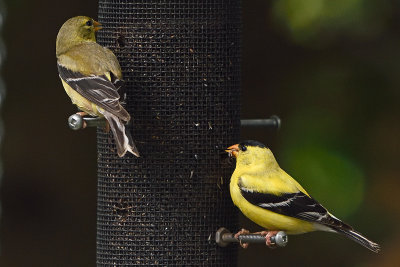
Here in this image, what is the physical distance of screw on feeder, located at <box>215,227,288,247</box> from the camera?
254 inches

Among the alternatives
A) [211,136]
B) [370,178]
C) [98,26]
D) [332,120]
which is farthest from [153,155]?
[370,178]

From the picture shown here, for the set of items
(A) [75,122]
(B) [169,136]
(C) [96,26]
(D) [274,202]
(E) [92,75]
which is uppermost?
(C) [96,26]

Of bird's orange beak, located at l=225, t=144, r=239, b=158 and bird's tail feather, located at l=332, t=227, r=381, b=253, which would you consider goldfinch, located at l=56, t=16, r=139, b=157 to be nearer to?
bird's orange beak, located at l=225, t=144, r=239, b=158

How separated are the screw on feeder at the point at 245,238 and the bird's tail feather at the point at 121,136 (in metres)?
0.80

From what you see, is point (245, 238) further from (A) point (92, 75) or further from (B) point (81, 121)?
(A) point (92, 75)

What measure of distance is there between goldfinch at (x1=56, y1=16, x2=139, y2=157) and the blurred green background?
1.92m

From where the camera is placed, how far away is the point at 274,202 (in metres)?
6.78

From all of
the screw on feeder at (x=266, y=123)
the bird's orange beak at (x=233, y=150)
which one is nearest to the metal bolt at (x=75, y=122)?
the bird's orange beak at (x=233, y=150)

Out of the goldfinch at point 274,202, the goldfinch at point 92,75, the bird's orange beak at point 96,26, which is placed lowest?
the goldfinch at point 274,202

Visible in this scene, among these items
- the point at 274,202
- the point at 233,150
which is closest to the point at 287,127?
the point at 233,150

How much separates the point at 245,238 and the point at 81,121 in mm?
1129

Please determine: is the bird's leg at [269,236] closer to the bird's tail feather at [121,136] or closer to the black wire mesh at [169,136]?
the black wire mesh at [169,136]

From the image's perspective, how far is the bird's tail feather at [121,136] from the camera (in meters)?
6.38

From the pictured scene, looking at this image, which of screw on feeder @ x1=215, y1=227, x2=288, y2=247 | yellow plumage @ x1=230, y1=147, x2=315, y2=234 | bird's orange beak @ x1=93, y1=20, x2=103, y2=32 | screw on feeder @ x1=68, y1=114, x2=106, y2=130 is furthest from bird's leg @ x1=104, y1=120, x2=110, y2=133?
screw on feeder @ x1=215, y1=227, x2=288, y2=247
